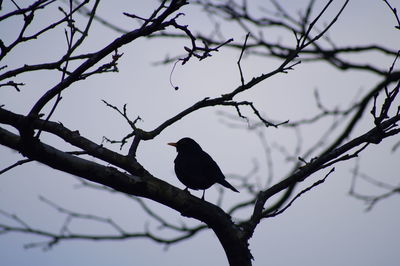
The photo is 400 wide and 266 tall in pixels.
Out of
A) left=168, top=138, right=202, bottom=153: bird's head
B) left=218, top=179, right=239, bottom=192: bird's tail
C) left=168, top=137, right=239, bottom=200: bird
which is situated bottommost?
left=218, top=179, right=239, bottom=192: bird's tail

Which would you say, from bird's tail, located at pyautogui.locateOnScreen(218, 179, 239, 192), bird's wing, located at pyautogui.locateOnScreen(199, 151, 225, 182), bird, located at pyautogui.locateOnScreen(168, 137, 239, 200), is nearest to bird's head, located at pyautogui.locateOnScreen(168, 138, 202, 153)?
bird, located at pyautogui.locateOnScreen(168, 137, 239, 200)

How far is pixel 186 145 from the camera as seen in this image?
638 centimetres

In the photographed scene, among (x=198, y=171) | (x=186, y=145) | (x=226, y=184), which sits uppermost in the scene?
(x=186, y=145)

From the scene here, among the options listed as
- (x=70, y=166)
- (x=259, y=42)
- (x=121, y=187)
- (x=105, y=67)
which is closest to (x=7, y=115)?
(x=70, y=166)

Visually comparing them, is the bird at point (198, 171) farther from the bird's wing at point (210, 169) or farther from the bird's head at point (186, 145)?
the bird's head at point (186, 145)

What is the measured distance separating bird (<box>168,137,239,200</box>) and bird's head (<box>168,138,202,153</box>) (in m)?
0.20

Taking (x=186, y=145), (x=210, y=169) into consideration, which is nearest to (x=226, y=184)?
(x=210, y=169)

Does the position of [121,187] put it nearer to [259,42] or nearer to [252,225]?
[252,225]

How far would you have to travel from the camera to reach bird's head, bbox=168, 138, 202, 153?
A: 6.22m

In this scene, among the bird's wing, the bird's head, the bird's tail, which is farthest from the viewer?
the bird's head

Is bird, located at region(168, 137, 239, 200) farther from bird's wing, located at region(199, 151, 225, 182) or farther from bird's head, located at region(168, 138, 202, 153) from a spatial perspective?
bird's head, located at region(168, 138, 202, 153)

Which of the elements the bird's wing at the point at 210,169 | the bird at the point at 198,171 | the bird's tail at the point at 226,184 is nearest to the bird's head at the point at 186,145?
the bird at the point at 198,171

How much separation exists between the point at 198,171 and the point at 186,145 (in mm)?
952

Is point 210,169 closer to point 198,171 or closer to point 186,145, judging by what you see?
point 198,171
